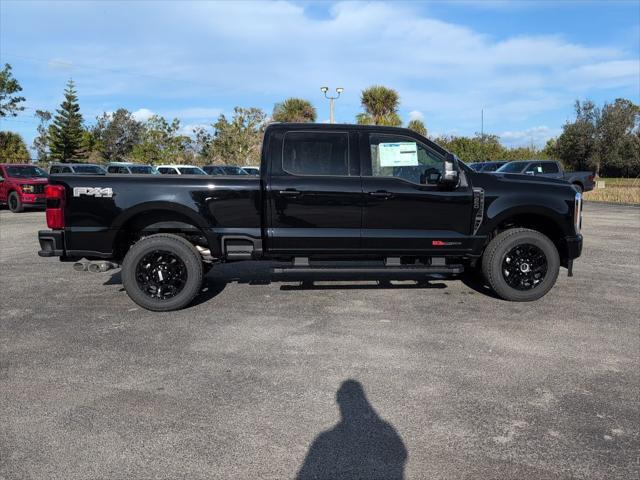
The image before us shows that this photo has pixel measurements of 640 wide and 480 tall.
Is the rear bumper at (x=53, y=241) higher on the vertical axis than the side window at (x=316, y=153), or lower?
lower

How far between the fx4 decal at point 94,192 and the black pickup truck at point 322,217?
0.4 inches

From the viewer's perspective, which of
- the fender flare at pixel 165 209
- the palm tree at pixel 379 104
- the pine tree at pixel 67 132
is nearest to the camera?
the fender flare at pixel 165 209

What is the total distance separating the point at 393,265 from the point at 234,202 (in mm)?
1960

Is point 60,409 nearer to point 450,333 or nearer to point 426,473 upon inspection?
point 426,473

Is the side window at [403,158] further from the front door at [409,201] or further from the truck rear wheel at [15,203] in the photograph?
the truck rear wheel at [15,203]

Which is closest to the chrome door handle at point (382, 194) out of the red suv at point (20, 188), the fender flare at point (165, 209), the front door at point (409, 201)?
the front door at point (409, 201)

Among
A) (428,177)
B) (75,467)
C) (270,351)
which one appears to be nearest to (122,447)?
Result: (75,467)

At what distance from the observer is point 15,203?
17438 millimetres

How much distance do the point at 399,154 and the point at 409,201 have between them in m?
0.60

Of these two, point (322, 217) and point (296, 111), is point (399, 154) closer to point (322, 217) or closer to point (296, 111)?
point (322, 217)

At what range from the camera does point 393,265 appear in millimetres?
5855

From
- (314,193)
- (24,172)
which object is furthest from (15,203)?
(314,193)

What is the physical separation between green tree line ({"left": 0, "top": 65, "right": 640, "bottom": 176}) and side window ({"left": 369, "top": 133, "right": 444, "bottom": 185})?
29626 mm

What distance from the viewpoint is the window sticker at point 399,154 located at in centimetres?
591
